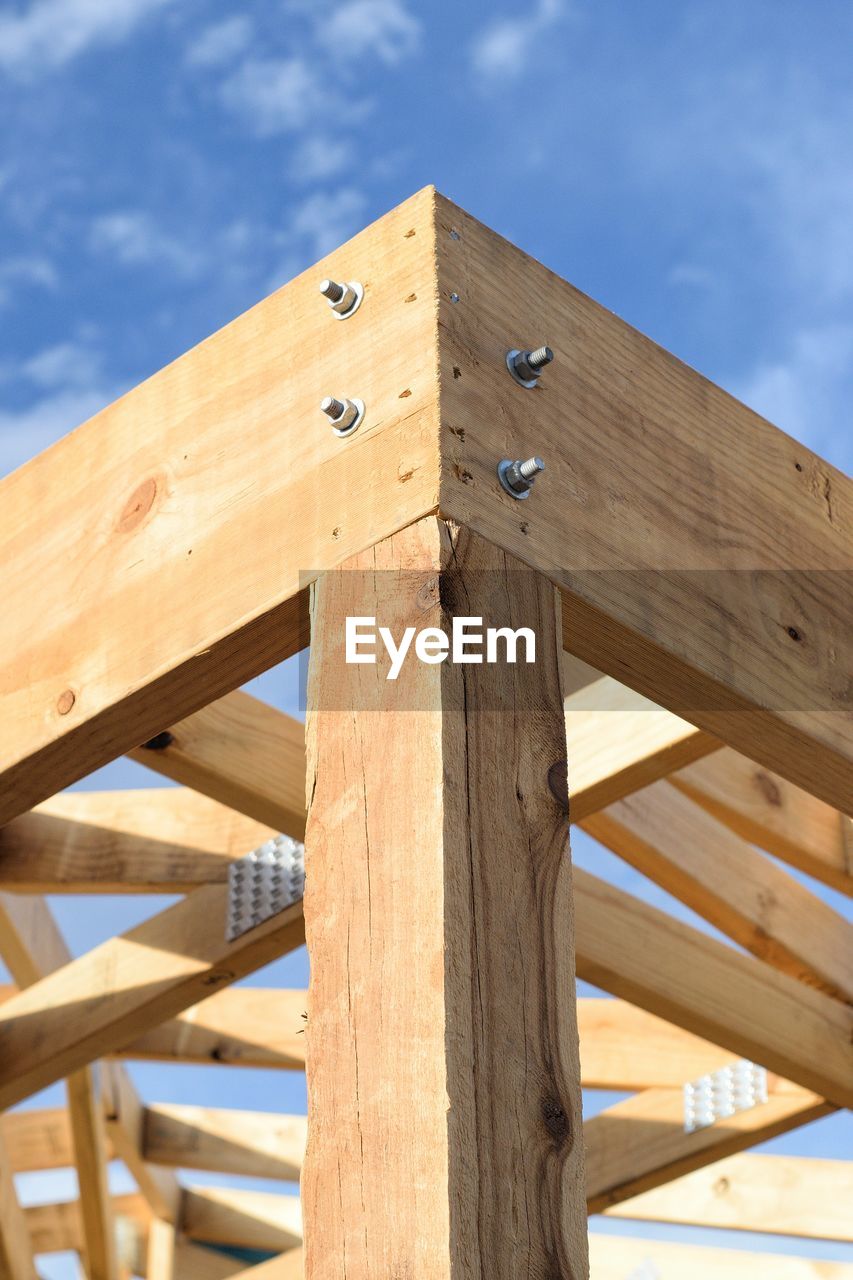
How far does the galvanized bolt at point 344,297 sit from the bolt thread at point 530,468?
0.89 feet

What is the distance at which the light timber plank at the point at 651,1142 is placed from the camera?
15.1ft

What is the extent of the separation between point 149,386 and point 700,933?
2.30 metres

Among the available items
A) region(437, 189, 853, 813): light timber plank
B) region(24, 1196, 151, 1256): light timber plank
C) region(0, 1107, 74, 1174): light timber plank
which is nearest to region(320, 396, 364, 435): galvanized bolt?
region(437, 189, 853, 813): light timber plank

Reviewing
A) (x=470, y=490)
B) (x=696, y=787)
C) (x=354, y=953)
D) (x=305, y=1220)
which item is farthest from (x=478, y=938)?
(x=696, y=787)

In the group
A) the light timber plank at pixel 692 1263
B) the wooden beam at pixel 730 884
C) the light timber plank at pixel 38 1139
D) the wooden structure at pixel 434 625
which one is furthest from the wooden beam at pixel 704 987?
the light timber plank at pixel 38 1139

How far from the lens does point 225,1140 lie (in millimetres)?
6434

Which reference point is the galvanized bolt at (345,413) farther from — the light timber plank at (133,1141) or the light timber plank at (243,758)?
the light timber plank at (133,1141)

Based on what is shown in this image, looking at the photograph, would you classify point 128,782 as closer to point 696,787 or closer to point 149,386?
point 696,787

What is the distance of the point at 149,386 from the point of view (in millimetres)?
2023

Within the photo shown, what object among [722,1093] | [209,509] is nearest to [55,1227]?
Result: [722,1093]

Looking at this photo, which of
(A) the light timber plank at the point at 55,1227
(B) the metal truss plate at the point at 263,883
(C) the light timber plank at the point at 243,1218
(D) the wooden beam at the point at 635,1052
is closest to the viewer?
(B) the metal truss plate at the point at 263,883

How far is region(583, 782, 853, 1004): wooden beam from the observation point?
3.65 meters

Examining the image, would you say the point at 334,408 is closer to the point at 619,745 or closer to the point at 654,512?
the point at 654,512

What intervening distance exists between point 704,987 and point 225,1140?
126 inches
